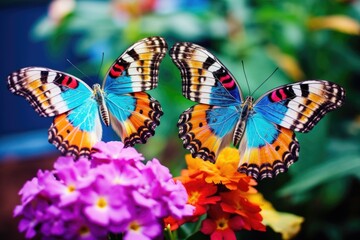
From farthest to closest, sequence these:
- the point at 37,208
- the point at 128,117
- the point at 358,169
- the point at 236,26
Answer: the point at 236,26 → the point at 358,169 → the point at 128,117 → the point at 37,208

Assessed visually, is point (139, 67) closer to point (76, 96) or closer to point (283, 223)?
point (76, 96)

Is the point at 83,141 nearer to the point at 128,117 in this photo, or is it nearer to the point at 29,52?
the point at 128,117

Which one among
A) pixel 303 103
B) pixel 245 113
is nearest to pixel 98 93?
pixel 245 113

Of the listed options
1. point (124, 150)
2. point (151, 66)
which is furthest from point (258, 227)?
point (151, 66)

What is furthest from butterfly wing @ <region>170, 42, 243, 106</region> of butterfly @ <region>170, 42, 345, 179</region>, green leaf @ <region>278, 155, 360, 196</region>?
green leaf @ <region>278, 155, 360, 196</region>

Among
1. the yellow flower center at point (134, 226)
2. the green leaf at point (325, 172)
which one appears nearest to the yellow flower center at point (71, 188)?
the yellow flower center at point (134, 226)
